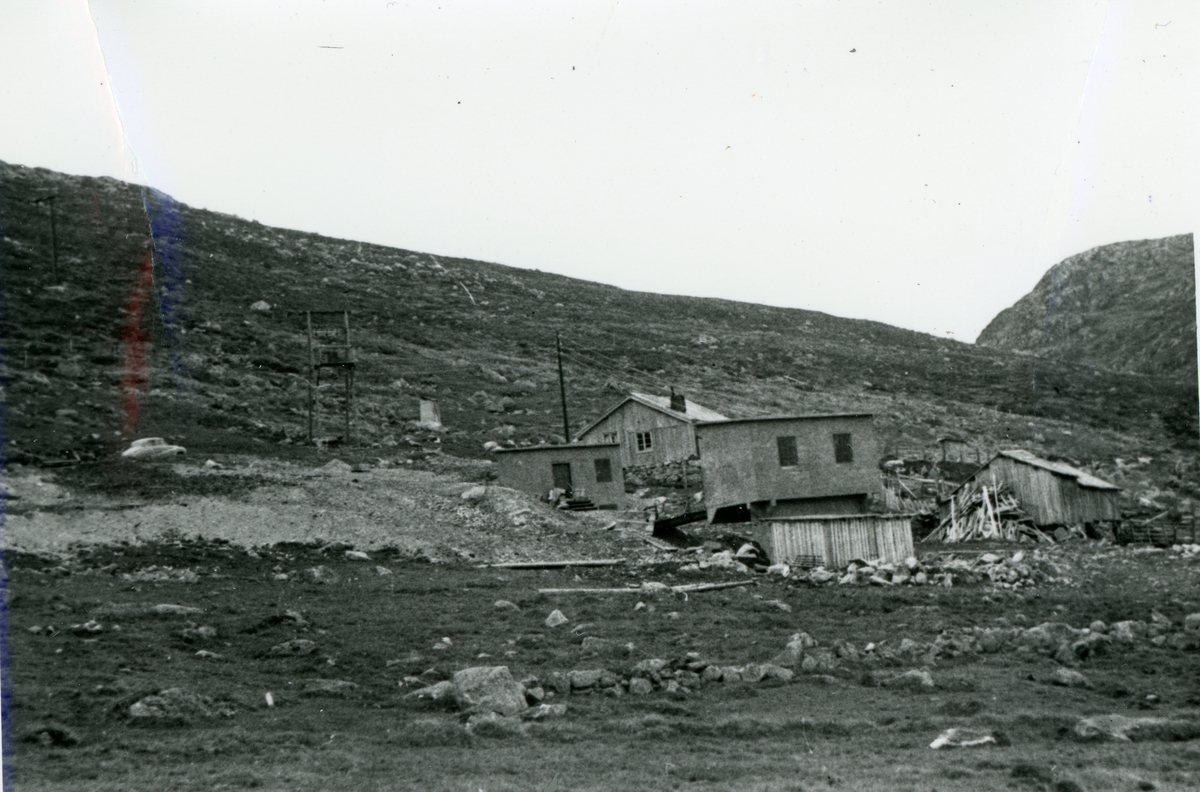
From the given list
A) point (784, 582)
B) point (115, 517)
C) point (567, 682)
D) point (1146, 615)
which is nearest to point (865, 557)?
point (784, 582)

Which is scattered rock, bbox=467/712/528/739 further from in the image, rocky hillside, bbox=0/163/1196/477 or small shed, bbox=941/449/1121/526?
small shed, bbox=941/449/1121/526

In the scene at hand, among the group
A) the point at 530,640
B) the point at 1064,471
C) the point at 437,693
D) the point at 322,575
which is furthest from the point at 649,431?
the point at 437,693

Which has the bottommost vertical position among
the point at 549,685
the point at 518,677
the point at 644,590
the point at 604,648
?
the point at 549,685

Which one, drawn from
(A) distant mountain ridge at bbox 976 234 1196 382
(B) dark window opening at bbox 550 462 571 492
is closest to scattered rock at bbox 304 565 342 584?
(B) dark window opening at bbox 550 462 571 492

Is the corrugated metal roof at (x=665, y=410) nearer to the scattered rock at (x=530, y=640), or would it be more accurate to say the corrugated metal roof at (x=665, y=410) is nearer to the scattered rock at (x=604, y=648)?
the scattered rock at (x=530, y=640)

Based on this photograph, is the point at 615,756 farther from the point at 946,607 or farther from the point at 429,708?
the point at 946,607

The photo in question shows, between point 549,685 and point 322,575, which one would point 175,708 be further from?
point 322,575

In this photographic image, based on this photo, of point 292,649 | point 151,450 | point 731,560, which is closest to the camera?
point 292,649


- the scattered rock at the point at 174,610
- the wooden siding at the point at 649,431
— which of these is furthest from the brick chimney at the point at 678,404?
the scattered rock at the point at 174,610
